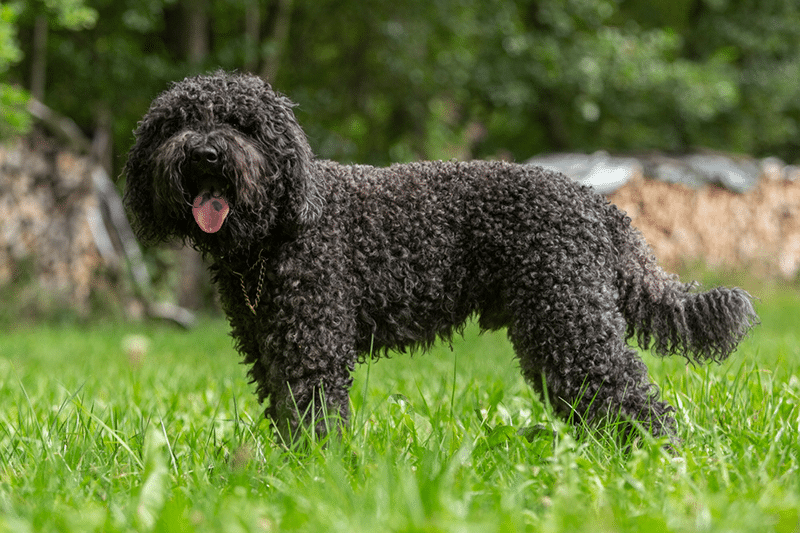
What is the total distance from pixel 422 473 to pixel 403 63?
9.99 m

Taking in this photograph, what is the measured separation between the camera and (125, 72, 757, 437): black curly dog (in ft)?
9.66

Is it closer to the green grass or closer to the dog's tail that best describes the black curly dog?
the dog's tail

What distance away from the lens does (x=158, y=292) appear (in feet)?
35.8

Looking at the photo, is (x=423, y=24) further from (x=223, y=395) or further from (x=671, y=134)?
(x=223, y=395)

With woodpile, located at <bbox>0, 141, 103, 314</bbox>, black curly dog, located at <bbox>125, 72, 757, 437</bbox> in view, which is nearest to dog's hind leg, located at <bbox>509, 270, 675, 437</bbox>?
black curly dog, located at <bbox>125, 72, 757, 437</bbox>

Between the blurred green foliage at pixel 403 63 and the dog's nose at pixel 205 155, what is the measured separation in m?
7.49

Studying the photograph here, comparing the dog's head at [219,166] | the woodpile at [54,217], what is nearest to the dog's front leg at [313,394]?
the dog's head at [219,166]

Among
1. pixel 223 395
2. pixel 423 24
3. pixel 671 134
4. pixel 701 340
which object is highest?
pixel 423 24

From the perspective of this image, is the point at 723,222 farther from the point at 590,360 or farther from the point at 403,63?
the point at 590,360

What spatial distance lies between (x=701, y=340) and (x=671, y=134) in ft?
47.1

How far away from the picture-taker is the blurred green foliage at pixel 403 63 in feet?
35.3

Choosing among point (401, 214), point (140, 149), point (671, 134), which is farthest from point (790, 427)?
point (671, 134)

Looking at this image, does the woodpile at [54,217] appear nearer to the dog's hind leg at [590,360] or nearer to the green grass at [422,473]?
the green grass at [422,473]

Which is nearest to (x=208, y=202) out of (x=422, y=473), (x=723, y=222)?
(x=422, y=473)
